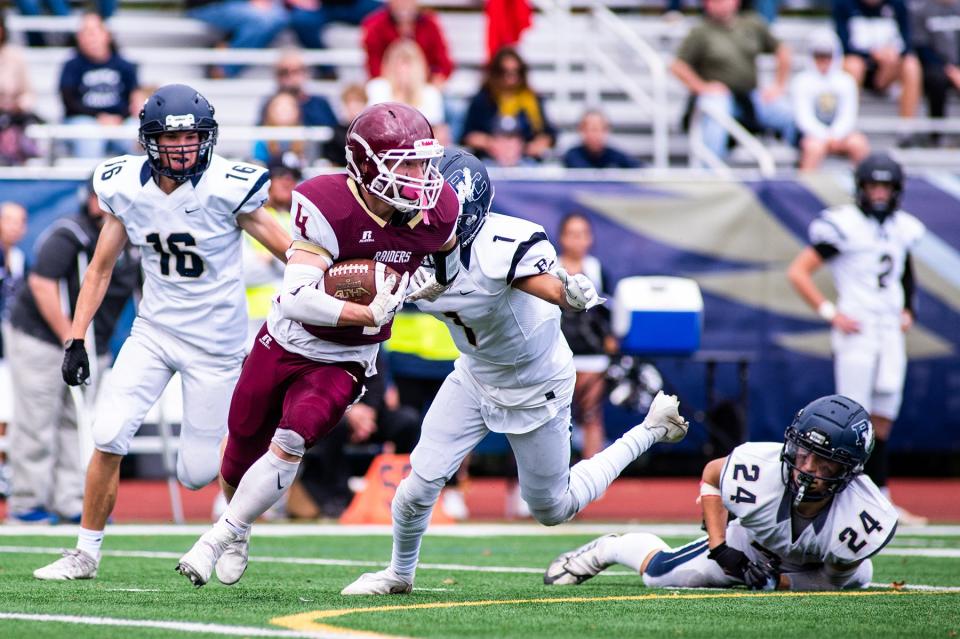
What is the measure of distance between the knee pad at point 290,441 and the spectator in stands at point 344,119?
18.9 feet

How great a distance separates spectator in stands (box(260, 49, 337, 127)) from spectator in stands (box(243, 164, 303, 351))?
2.32 m

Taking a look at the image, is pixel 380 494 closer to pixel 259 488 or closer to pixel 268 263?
pixel 268 263

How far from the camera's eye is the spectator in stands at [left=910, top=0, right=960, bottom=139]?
1311 centimetres

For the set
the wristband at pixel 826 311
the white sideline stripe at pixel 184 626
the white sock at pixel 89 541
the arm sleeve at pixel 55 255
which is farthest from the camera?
the wristband at pixel 826 311

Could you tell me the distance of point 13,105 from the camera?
11.0 meters

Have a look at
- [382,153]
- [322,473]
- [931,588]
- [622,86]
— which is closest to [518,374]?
[382,153]

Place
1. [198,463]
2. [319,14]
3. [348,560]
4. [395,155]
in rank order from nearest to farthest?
[395,155]
[198,463]
[348,560]
[319,14]

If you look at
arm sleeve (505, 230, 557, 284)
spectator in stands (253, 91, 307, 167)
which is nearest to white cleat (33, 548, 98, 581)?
arm sleeve (505, 230, 557, 284)

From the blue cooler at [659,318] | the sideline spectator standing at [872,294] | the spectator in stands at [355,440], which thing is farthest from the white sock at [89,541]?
the sideline spectator standing at [872,294]

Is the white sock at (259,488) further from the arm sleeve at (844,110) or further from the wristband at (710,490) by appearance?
the arm sleeve at (844,110)

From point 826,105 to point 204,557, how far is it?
8.52 m

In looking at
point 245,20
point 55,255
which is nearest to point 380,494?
point 55,255

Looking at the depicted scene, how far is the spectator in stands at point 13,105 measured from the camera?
34.8ft

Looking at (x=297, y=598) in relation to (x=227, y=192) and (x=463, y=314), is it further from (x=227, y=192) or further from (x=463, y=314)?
(x=227, y=192)
